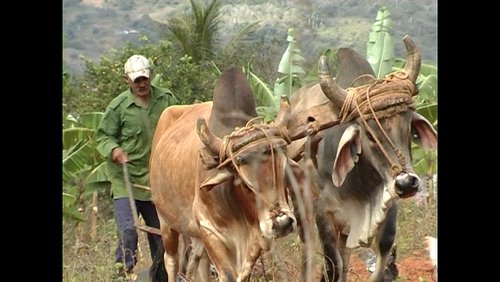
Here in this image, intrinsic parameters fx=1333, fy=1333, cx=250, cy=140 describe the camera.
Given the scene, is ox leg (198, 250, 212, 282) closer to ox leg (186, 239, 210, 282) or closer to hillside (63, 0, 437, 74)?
ox leg (186, 239, 210, 282)

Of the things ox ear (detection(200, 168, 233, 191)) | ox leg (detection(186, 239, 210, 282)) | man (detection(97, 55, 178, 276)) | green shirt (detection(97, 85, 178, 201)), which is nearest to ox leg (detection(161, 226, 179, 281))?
ox leg (detection(186, 239, 210, 282))

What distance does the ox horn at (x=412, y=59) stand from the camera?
25.9 feet

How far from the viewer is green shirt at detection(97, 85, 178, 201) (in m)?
9.34

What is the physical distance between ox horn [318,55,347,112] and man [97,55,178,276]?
5.99ft

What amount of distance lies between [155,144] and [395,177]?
7.48 ft

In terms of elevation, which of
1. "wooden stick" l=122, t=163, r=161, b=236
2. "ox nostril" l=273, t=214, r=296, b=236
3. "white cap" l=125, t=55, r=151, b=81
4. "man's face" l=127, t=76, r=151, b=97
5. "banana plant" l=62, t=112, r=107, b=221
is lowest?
"banana plant" l=62, t=112, r=107, b=221

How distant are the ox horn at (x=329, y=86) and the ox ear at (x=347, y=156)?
0.58 ft

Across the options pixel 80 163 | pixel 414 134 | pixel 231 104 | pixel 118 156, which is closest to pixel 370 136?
pixel 414 134

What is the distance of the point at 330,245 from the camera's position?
26.1 feet

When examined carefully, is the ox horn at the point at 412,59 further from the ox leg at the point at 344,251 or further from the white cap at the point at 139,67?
the white cap at the point at 139,67

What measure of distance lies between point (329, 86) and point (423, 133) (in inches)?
25.4

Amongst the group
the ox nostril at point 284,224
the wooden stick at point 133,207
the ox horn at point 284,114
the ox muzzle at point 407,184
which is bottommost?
the wooden stick at point 133,207

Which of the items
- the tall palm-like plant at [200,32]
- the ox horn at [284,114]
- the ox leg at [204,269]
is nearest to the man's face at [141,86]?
the ox leg at [204,269]

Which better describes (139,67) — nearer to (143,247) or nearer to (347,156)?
(143,247)
